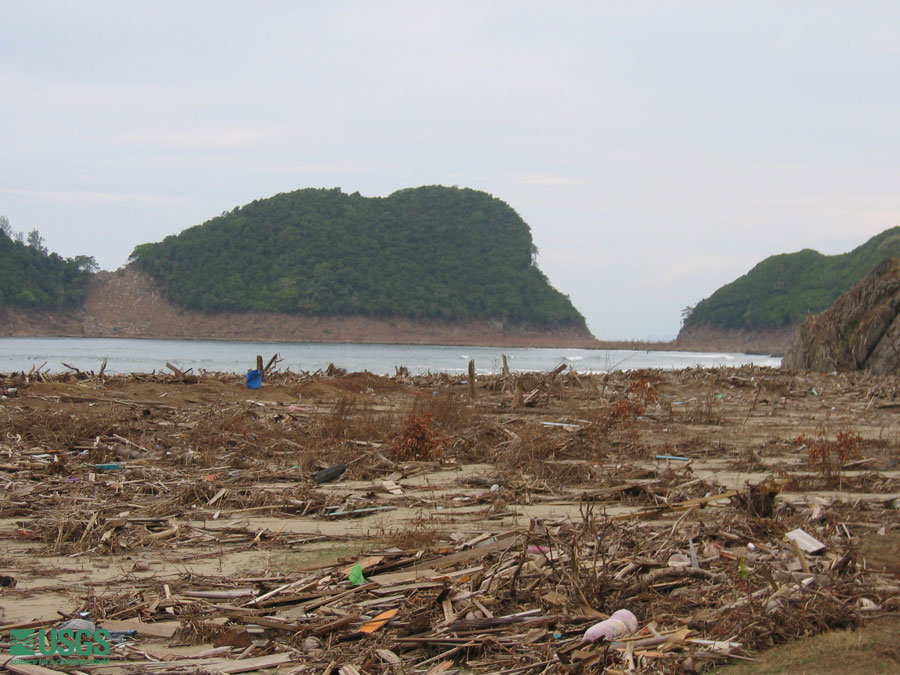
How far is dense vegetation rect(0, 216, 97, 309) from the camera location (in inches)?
3214

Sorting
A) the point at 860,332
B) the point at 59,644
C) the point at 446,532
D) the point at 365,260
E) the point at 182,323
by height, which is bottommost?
the point at 59,644

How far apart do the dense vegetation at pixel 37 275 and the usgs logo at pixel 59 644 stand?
287ft

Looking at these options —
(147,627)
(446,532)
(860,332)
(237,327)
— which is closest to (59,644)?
(147,627)

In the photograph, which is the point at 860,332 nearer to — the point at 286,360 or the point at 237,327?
the point at 286,360

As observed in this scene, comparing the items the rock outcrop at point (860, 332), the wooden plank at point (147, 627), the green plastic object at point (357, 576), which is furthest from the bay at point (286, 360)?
the wooden plank at point (147, 627)

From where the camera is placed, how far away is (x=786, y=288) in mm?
94250

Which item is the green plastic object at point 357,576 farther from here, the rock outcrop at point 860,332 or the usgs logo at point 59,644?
the rock outcrop at point 860,332

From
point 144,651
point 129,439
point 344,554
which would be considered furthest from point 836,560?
point 129,439

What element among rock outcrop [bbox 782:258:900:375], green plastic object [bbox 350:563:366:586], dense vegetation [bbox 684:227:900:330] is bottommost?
green plastic object [bbox 350:563:366:586]

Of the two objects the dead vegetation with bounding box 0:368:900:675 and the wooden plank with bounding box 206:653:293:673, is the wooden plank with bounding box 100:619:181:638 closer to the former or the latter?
the dead vegetation with bounding box 0:368:900:675

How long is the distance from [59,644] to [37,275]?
9230 centimetres

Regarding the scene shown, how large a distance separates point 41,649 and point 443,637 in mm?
1972

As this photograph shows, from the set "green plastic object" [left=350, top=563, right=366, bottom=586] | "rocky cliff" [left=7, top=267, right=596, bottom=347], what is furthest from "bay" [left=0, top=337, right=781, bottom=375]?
"green plastic object" [left=350, top=563, right=366, bottom=586]

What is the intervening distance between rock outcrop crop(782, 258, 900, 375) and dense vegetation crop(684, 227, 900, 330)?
2173 inches
